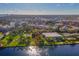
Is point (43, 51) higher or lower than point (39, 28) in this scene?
lower

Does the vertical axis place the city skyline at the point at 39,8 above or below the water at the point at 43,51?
above

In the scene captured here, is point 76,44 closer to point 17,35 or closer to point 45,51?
point 45,51

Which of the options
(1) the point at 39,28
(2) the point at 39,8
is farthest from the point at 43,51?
(2) the point at 39,8

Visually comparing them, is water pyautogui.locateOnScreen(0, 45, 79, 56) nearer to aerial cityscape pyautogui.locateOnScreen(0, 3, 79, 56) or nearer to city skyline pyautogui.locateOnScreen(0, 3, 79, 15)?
aerial cityscape pyautogui.locateOnScreen(0, 3, 79, 56)

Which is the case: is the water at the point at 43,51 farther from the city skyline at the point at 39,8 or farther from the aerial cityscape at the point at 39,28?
the city skyline at the point at 39,8

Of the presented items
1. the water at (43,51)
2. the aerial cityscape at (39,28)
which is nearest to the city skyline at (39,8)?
the aerial cityscape at (39,28)

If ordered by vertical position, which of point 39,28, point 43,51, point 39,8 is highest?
point 39,8

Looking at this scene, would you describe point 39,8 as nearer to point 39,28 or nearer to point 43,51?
point 39,28

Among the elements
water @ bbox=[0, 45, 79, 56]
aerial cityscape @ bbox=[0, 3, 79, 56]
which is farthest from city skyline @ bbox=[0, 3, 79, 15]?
water @ bbox=[0, 45, 79, 56]

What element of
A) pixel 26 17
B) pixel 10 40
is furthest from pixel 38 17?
pixel 10 40
